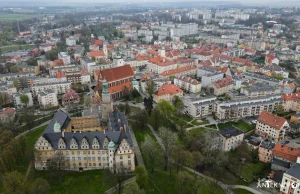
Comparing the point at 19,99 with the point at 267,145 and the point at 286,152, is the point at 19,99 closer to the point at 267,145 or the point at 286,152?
the point at 267,145

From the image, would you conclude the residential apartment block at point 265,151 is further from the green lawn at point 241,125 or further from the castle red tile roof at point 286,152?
the green lawn at point 241,125

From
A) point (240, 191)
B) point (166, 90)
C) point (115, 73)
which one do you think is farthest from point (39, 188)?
point (115, 73)

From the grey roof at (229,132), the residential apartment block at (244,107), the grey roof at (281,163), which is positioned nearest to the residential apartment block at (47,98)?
the residential apartment block at (244,107)

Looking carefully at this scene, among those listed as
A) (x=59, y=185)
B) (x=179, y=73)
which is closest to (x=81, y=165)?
(x=59, y=185)

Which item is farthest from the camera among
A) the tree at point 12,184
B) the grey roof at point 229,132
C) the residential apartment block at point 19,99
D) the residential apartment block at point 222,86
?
the residential apartment block at point 222,86

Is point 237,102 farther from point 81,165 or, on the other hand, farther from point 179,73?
point 81,165

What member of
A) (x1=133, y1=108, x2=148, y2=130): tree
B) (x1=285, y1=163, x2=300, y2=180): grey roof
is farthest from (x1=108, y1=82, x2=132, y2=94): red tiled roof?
(x1=285, y1=163, x2=300, y2=180): grey roof
